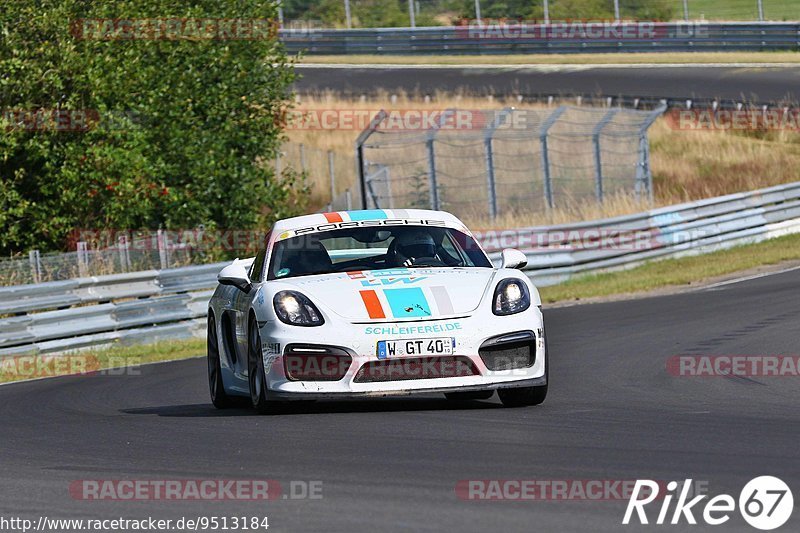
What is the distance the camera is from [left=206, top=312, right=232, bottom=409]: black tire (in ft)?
34.0

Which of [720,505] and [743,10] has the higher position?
[720,505]

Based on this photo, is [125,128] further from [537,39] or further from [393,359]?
[537,39]

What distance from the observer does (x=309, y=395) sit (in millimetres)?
8641

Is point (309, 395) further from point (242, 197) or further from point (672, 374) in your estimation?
point (242, 197)

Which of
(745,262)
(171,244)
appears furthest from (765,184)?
(171,244)

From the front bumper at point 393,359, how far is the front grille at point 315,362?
0.8 inches

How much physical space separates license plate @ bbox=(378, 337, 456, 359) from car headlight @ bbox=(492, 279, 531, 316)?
458mm

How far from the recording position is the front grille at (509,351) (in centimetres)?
872
